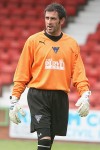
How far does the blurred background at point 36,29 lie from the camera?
10.5 meters

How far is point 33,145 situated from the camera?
8.23 m

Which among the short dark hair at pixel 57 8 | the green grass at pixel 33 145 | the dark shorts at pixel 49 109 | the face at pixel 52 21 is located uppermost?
the short dark hair at pixel 57 8

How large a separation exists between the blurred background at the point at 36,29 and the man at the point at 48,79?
185 inches

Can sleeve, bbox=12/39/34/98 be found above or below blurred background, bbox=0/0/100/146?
below

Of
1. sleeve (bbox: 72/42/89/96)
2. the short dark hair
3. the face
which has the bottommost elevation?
sleeve (bbox: 72/42/89/96)

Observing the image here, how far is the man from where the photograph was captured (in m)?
5.19

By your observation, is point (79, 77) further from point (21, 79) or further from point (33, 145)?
point (33, 145)

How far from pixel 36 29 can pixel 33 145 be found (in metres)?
3.93

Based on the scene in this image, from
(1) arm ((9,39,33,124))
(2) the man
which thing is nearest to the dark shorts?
(2) the man

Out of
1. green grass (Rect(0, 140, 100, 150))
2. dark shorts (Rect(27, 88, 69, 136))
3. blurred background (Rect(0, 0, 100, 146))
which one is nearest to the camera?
dark shorts (Rect(27, 88, 69, 136))

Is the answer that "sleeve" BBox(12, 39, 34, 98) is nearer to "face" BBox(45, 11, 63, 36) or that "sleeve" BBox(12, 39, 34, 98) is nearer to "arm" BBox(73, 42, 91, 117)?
"face" BBox(45, 11, 63, 36)

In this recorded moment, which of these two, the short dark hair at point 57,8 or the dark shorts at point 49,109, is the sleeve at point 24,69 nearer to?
the dark shorts at point 49,109

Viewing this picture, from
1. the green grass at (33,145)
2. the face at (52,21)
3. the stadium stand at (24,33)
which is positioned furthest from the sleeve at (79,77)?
the stadium stand at (24,33)

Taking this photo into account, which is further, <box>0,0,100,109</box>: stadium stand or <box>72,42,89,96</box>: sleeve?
<box>0,0,100,109</box>: stadium stand
